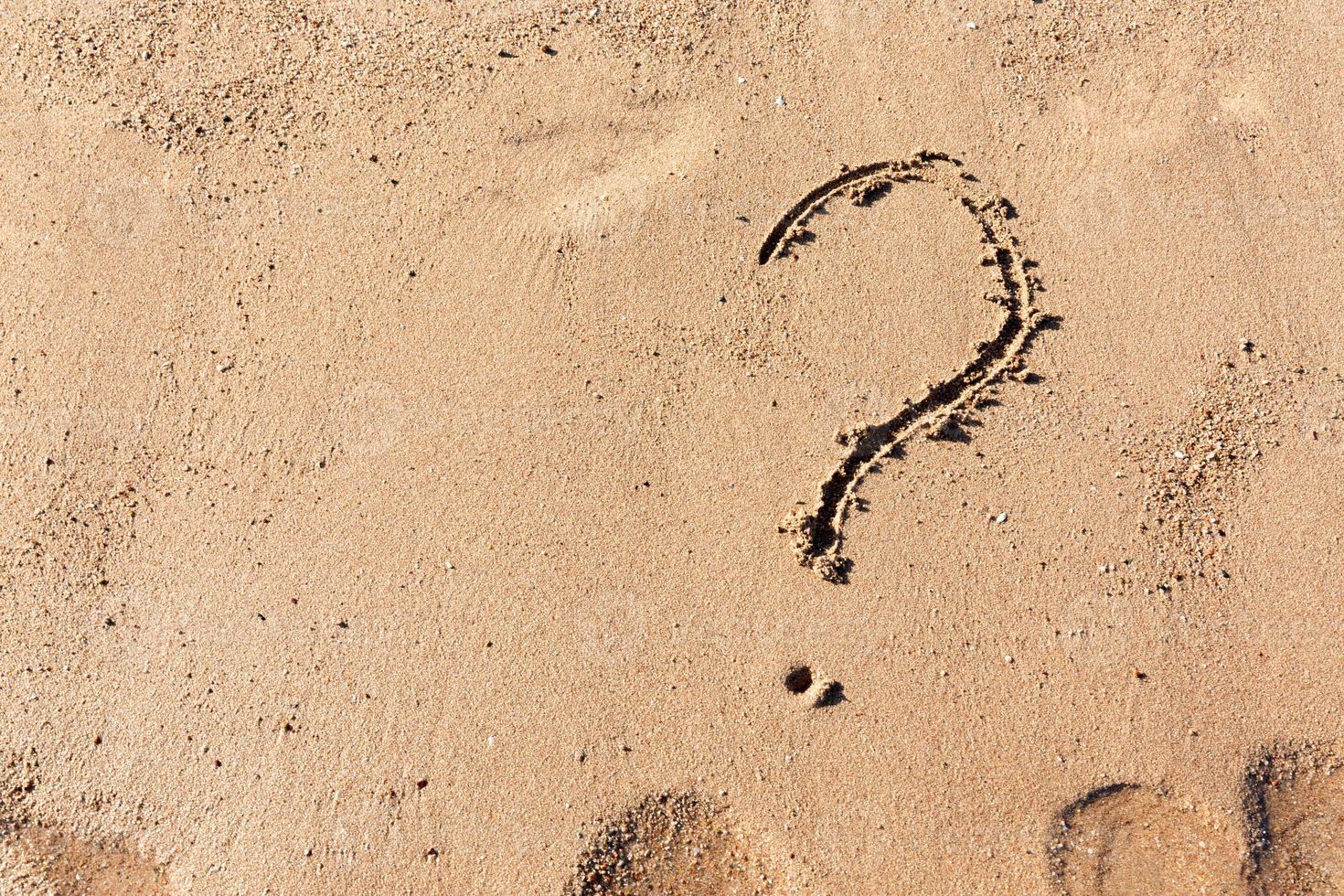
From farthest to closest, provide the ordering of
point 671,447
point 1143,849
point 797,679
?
point 671,447 → point 797,679 → point 1143,849

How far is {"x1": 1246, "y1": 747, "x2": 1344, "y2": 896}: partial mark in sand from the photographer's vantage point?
4062 millimetres

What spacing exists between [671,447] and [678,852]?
2.05m

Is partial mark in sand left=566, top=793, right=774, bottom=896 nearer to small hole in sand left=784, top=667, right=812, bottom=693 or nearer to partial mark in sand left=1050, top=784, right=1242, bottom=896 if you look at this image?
small hole in sand left=784, top=667, right=812, bottom=693

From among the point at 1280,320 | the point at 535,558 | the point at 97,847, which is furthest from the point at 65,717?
the point at 1280,320

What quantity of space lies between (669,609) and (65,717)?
10.4 ft

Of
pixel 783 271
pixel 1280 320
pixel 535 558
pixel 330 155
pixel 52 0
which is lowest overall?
pixel 535 558

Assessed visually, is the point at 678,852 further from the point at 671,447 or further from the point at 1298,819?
the point at 1298,819

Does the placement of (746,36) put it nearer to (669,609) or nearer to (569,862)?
(669,609)

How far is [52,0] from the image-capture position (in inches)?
188

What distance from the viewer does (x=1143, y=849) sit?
404cm

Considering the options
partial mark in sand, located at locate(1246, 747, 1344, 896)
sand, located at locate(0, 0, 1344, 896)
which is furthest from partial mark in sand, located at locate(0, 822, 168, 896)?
partial mark in sand, located at locate(1246, 747, 1344, 896)

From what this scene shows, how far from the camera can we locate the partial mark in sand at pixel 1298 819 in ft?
13.3

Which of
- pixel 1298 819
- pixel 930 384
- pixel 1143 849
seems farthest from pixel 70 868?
pixel 1298 819

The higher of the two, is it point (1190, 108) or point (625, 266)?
point (1190, 108)
